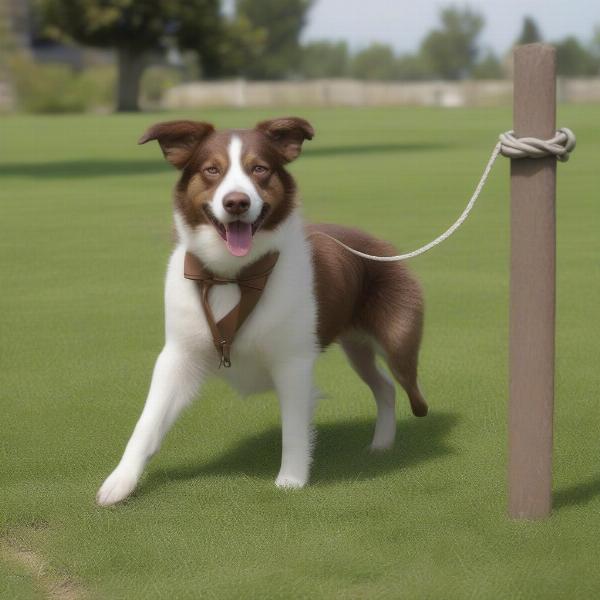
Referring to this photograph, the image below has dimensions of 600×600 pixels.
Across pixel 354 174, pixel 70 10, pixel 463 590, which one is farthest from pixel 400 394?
A: pixel 70 10

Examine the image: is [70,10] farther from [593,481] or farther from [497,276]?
[593,481]

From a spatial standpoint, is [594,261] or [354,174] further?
[354,174]

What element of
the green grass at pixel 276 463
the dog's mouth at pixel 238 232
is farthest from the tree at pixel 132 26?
the dog's mouth at pixel 238 232

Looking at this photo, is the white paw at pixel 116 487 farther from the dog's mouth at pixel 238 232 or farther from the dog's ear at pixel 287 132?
the dog's ear at pixel 287 132

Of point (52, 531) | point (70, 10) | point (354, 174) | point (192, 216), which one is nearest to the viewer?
point (52, 531)

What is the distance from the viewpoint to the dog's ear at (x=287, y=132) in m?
4.90

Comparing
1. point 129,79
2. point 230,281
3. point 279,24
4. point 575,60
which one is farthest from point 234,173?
point 575,60

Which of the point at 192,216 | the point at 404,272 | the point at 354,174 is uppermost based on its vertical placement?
the point at 192,216

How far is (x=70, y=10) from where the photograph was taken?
6550 centimetres

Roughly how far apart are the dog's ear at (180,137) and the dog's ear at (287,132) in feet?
0.74

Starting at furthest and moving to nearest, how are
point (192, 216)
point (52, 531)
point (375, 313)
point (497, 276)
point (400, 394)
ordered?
point (497, 276)
point (400, 394)
point (375, 313)
point (192, 216)
point (52, 531)

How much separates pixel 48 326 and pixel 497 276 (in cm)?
392

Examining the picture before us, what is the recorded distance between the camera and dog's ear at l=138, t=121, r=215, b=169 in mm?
4797

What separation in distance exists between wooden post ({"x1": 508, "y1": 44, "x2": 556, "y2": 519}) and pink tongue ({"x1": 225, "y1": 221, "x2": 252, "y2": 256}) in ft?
3.34
